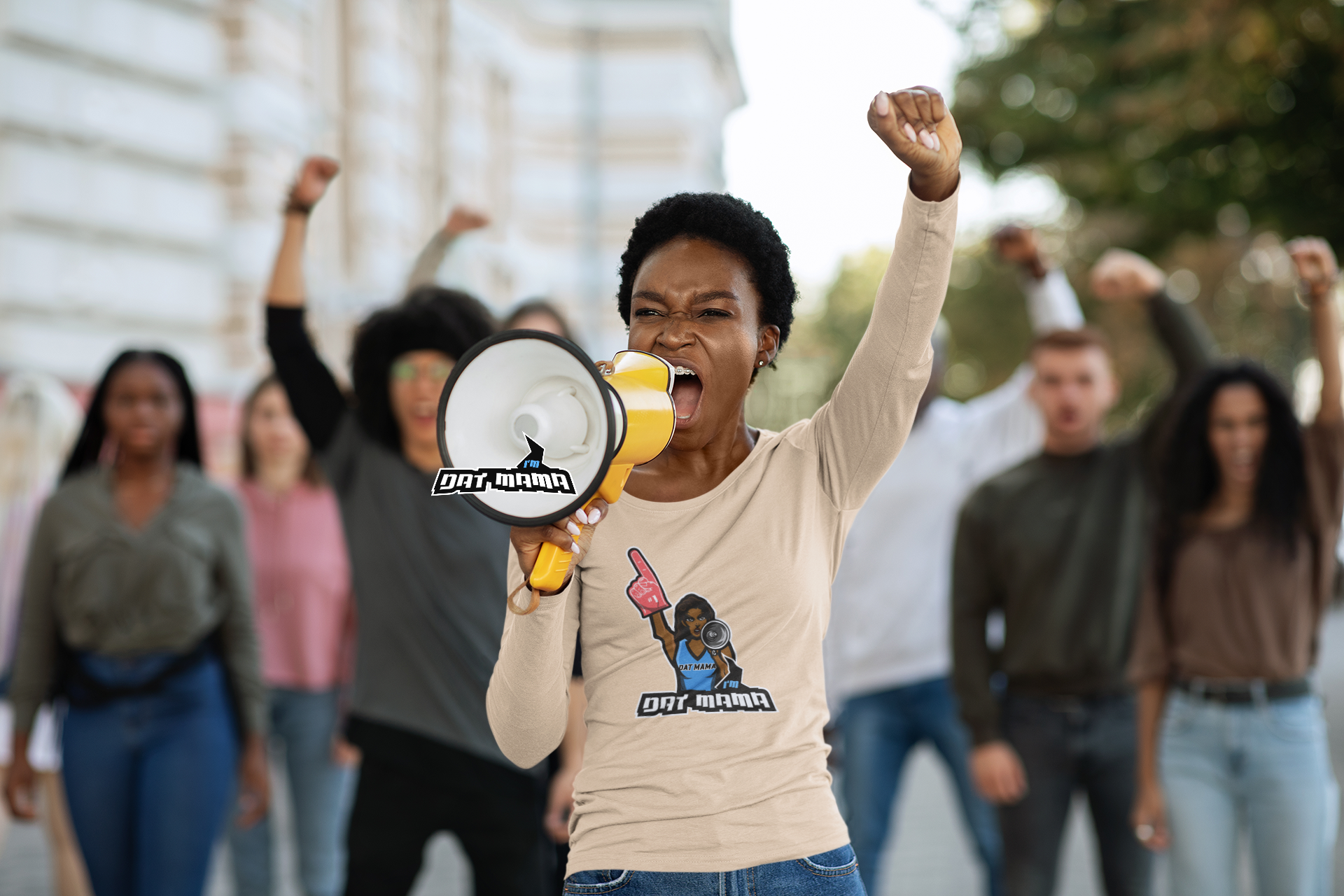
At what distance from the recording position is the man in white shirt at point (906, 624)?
4988mm

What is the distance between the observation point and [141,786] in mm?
4164

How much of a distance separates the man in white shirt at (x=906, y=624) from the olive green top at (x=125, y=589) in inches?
81.5

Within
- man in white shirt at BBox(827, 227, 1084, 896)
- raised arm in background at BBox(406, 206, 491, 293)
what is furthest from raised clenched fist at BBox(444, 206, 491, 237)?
man in white shirt at BBox(827, 227, 1084, 896)

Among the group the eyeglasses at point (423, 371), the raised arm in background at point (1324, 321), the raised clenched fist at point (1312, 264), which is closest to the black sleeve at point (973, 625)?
the raised arm in background at point (1324, 321)

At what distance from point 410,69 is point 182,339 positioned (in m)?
4.95

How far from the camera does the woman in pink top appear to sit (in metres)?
5.19

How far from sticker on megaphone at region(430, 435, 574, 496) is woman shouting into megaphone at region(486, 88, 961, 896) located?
0.71 ft

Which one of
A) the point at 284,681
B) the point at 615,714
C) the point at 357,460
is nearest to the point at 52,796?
the point at 284,681

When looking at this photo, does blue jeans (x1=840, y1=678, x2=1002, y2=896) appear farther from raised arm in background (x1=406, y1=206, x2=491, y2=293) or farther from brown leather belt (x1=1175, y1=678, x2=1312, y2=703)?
raised arm in background (x1=406, y1=206, x2=491, y2=293)

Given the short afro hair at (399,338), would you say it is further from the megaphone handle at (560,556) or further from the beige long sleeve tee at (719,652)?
the megaphone handle at (560,556)

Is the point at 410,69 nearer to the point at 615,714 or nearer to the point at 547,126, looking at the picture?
the point at 547,126

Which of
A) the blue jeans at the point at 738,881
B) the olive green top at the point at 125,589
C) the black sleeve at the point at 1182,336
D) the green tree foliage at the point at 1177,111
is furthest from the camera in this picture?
the green tree foliage at the point at 1177,111

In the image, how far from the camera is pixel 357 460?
372 centimetres

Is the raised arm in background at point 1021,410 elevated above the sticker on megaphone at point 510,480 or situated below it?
above
